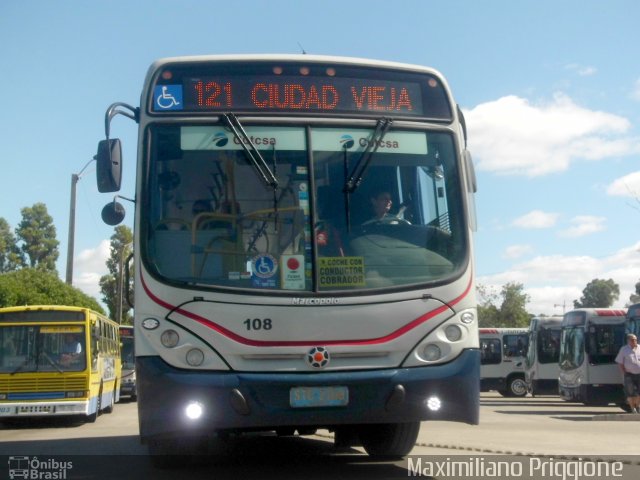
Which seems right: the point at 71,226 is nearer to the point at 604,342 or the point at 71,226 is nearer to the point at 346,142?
the point at 604,342

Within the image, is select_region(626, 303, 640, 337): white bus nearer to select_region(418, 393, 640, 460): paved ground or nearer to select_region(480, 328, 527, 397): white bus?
select_region(418, 393, 640, 460): paved ground

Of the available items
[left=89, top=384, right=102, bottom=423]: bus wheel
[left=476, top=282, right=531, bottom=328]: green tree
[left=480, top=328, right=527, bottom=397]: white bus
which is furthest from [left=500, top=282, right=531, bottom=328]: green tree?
[left=89, top=384, right=102, bottom=423]: bus wheel

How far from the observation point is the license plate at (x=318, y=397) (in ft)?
26.0

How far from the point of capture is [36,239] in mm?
92250

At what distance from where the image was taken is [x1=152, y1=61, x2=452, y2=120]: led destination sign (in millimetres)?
8633

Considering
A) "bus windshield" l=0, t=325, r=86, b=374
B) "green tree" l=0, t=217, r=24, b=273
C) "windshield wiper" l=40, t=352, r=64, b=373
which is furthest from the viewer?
"green tree" l=0, t=217, r=24, b=273

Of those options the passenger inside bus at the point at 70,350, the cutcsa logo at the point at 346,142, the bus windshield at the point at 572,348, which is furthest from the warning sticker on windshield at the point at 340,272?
the bus windshield at the point at 572,348

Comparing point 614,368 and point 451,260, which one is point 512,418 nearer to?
point 614,368

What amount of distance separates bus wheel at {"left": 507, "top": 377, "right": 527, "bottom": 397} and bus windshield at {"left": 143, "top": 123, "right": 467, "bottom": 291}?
32358mm

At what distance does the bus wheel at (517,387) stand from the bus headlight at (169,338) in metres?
33.3

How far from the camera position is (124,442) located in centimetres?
1461

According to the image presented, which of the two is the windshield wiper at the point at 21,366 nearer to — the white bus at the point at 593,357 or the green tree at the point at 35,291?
the white bus at the point at 593,357

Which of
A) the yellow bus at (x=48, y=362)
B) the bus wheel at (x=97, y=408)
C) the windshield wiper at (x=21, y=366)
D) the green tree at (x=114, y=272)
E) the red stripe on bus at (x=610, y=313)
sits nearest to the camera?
the yellow bus at (x=48, y=362)

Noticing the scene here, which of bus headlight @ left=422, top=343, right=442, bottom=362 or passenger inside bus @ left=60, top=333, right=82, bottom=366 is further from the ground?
passenger inside bus @ left=60, top=333, right=82, bottom=366
